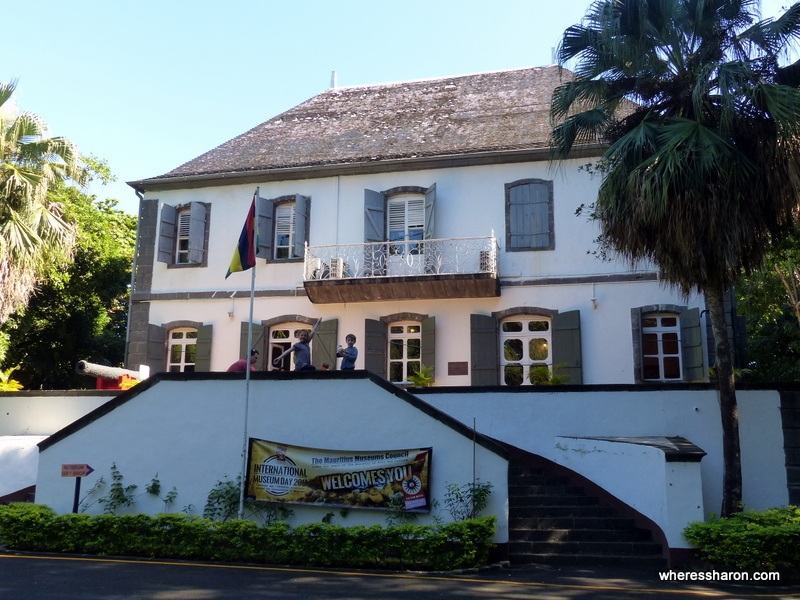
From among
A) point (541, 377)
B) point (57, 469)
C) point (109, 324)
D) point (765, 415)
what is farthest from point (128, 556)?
point (109, 324)

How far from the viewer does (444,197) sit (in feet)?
60.8

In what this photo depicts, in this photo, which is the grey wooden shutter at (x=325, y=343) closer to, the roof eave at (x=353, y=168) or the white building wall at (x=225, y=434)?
the roof eave at (x=353, y=168)

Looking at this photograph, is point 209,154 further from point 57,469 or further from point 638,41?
point 638,41

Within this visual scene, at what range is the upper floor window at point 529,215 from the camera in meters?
17.9

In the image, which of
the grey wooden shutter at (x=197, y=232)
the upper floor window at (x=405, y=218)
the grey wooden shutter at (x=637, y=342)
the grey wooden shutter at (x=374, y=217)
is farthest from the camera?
the grey wooden shutter at (x=197, y=232)

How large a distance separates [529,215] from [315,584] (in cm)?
1101

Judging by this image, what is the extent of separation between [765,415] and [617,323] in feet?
16.5

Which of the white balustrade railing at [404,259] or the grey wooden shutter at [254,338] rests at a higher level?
the white balustrade railing at [404,259]

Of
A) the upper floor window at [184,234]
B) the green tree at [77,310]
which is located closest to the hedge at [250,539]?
the upper floor window at [184,234]

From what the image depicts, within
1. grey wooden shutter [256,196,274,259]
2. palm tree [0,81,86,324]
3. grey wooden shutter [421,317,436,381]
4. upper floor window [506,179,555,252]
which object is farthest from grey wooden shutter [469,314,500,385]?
palm tree [0,81,86,324]

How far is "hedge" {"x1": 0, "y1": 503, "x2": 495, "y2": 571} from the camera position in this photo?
1000 cm

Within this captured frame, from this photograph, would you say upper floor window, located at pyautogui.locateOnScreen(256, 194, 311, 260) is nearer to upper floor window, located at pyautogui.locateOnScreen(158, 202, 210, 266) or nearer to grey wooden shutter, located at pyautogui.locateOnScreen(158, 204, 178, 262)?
upper floor window, located at pyautogui.locateOnScreen(158, 202, 210, 266)

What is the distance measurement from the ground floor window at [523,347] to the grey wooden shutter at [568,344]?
1.20 ft

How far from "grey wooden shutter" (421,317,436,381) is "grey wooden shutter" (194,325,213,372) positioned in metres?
5.19
